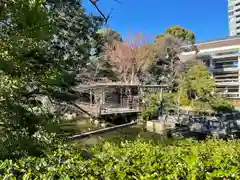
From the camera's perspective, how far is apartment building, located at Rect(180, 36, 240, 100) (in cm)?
2148

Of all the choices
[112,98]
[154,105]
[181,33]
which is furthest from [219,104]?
[181,33]

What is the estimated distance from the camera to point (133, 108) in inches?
617

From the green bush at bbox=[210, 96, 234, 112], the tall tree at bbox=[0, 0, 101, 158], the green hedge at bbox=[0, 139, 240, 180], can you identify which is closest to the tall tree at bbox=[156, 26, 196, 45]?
the green bush at bbox=[210, 96, 234, 112]

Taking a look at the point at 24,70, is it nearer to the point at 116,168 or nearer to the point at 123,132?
the point at 116,168

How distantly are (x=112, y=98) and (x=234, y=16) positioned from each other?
41824 millimetres

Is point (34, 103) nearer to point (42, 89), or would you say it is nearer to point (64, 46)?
point (42, 89)

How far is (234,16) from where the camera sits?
4956 centimetres

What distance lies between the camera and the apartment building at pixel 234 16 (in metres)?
49.2

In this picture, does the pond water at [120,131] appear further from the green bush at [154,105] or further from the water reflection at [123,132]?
the green bush at [154,105]

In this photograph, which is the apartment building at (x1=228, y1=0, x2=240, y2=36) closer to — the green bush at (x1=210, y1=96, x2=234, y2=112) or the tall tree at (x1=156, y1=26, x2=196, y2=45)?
the tall tree at (x1=156, y1=26, x2=196, y2=45)

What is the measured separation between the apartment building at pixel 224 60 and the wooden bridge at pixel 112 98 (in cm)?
696

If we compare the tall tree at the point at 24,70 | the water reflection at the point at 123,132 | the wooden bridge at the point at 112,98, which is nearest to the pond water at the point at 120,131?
the water reflection at the point at 123,132

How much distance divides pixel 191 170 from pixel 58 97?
2.19 metres

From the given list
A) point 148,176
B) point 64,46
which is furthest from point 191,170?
point 64,46
